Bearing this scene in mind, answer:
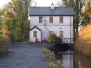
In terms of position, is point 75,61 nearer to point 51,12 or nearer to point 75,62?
point 75,62

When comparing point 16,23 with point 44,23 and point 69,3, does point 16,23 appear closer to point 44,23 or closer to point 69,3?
point 44,23

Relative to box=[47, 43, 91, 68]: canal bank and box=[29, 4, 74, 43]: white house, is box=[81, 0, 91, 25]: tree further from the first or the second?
box=[47, 43, 91, 68]: canal bank

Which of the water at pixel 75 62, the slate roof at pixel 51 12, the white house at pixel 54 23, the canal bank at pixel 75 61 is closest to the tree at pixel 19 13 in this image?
the slate roof at pixel 51 12

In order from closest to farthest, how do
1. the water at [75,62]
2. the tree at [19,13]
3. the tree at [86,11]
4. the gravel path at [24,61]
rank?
the gravel path at [24,61] → the water at [75,62] → the tree at [86,11] → the tree at [19,13]

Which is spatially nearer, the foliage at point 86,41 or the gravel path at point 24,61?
the gravel path at point 24,61

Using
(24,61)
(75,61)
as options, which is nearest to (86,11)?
(75,61)

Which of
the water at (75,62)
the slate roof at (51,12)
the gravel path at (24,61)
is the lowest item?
the water at (75,62)

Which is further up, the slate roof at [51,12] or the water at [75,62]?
the slate roof at [51,12]

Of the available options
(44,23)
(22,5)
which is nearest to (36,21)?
(44,23)

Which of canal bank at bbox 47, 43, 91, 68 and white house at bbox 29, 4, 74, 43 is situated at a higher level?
white house at bbox 29, 4, 74, 43

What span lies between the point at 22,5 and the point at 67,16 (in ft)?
40.8

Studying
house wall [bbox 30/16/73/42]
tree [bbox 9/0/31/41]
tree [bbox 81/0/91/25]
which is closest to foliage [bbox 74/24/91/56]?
house wall [bbox 30/16/73/42]

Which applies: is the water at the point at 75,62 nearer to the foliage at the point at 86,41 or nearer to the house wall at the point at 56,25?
the foliage at the point at 86,41

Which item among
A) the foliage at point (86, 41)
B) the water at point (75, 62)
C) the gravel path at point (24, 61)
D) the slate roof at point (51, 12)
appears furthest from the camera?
the slate roof at point (51, 12)
